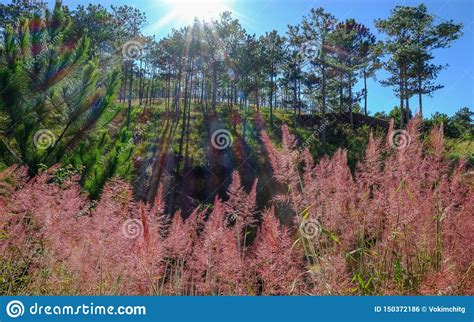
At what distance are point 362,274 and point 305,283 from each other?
401 mm

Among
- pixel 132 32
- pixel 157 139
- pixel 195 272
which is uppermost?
pixel 132 32

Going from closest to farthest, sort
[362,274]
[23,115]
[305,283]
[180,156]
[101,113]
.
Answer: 1. [305,283]
2. [362,274]
3. [23,115]
4. [101,113]
5. [180,156]

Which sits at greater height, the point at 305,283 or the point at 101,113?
the point at 101,113

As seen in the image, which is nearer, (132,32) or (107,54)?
(107,54)

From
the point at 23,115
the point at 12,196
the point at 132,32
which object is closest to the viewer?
the point at 12,196

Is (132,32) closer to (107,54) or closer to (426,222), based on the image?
(107,54)

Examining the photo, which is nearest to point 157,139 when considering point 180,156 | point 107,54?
point 180,156

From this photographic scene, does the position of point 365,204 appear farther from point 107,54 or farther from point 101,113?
point 107,54

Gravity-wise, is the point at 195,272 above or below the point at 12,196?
below

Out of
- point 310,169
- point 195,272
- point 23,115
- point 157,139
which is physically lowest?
point 195,272

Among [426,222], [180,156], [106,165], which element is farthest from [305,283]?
[180,156]

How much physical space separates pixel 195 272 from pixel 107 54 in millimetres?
27352

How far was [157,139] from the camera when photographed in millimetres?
28906

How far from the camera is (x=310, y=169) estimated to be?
256cm
